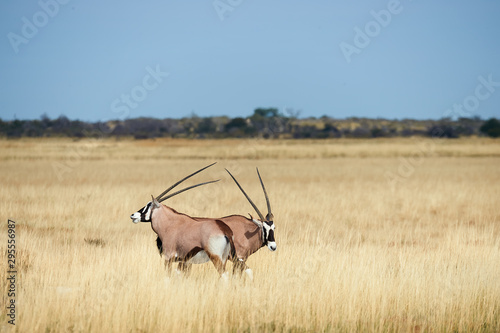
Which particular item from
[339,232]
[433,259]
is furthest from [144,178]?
[433,259]

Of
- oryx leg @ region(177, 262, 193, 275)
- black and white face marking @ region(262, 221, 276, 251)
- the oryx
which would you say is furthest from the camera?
oryx leg @ region(177, 262, 193, 275)

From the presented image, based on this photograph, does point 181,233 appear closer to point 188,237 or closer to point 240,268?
point 188,237

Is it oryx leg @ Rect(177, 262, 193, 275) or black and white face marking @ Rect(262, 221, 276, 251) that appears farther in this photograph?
oryx leg @ Rect(177, 262, 193, 275)

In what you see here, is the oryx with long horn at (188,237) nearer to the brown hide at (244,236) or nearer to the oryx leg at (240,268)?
the brown hide at (244,236)

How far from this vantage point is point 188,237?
7.21 metres

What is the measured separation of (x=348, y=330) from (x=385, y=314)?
733 mm

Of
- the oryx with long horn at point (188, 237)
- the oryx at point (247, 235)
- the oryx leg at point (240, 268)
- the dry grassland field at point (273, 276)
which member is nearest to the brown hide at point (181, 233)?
the oryx with long horn at point (188, 237)

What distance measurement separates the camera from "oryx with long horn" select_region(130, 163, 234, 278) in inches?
278

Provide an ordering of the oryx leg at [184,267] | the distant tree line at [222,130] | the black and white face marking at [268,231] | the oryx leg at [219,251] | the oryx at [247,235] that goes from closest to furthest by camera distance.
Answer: the oryx leg at [219,251] → the black and white face marking at [268,231] → the oryx at [247,235] → the oryx leg at [184,267] → the distant tree line at [222,130]

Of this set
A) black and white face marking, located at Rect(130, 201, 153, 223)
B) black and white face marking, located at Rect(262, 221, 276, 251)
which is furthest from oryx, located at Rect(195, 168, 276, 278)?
black and white face marking, located at Rect(130, 201, 153, 223)

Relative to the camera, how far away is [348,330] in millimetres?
6758

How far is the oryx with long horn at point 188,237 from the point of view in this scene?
7059 millimetres

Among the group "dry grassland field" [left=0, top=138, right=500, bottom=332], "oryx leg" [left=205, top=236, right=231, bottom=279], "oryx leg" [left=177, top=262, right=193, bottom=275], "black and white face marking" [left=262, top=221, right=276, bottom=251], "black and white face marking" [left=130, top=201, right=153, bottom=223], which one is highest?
"black and white face marking" [left=130, top=201, right=153, bottom=223]

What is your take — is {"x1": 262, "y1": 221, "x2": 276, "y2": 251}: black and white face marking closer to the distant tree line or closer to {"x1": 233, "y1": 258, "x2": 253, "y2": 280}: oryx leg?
{"x1": 233, "y1": 258, "x2": 253, "y2": 280}: oryx leg
